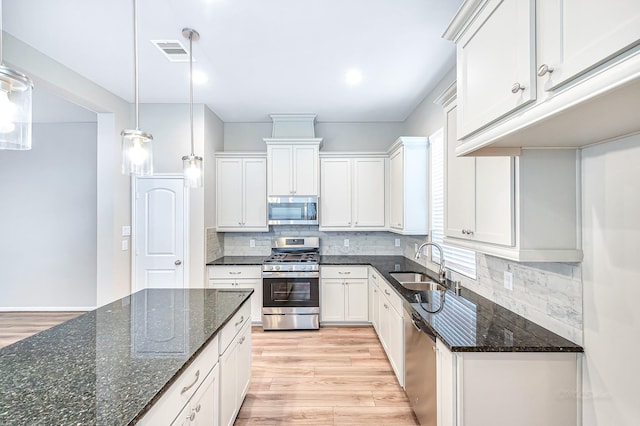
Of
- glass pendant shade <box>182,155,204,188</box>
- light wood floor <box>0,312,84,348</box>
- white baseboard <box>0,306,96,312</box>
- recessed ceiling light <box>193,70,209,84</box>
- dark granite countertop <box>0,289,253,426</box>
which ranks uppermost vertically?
recessed ceiling light <box>193,70,209,84</box>

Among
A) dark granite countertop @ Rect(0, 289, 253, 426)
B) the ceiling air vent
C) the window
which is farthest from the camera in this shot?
the window

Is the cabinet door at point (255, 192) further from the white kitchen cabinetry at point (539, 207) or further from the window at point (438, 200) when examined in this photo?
the white kitchen cabinetry at point (539, 207)

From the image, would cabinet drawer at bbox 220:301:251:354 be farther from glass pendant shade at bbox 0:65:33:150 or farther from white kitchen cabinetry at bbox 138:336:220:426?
glass pendant shade at bbox 0:65:33:150

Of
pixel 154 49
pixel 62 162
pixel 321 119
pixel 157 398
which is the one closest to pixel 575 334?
pixel 157 398

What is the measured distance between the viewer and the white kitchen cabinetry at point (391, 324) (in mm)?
2609

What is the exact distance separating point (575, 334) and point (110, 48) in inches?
156

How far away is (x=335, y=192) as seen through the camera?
4438 mm

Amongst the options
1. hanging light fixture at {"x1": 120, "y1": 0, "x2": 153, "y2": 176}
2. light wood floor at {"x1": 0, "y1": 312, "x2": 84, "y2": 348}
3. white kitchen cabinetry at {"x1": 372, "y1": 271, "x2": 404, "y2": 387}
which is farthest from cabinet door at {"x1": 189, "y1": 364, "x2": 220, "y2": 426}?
light wood floor at {"x1": 0, "y1": 312, "x2": 84, "y2": 348}

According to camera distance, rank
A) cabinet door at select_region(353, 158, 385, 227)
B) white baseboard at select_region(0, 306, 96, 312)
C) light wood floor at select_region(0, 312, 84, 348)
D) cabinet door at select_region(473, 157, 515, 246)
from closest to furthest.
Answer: cabinet door at select_region(473, 157, 515, 246) < light wood floor at select_region(0, 312, 84, 348) < cabinet door at select_region(353, 158, 385, 227) < white baseboard at select_region(0, 306, 96, 312)

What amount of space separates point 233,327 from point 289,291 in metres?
1.92

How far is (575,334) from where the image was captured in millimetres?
1529

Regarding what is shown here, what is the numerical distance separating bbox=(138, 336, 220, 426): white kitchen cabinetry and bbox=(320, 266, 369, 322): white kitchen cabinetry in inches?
95.3

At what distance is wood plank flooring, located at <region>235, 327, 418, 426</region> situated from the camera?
2369 millimetres

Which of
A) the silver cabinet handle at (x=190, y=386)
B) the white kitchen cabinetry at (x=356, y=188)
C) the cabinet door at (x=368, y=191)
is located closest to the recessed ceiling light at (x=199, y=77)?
the white kitchen cabinetry at (x=356, y=188)
